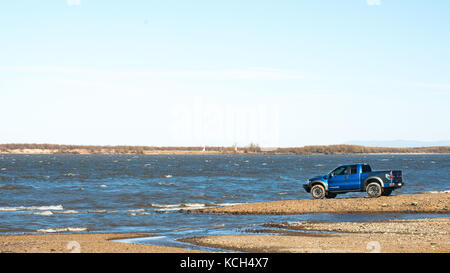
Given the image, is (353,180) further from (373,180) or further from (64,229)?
(64,229)

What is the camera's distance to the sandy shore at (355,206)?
2470 centimetres

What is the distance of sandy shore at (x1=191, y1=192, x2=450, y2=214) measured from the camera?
24.7m

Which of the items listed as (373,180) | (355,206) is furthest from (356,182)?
(355,206)

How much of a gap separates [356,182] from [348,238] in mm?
12513

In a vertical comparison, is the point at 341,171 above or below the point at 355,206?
above

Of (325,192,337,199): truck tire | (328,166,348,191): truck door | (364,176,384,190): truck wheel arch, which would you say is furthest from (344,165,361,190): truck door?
(325,192,337,199): truck tire

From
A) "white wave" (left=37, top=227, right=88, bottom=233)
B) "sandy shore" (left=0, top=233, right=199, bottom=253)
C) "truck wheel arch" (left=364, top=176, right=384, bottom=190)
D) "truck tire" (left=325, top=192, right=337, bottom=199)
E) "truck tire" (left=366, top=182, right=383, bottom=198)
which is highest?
"truck wheel arch" (left=364, top=176, right=384, bottom=190)

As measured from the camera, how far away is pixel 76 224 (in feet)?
75.3

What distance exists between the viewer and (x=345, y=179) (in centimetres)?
2825

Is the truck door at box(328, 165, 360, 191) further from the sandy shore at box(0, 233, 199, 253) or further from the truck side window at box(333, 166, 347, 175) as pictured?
the sandy shore at box(0, 233, 199, 253)

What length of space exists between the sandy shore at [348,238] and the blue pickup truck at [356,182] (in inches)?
289

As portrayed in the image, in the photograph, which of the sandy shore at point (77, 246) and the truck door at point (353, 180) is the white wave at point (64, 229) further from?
the truck door at point (353, 180)

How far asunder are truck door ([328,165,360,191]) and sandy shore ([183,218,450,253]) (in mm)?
7828

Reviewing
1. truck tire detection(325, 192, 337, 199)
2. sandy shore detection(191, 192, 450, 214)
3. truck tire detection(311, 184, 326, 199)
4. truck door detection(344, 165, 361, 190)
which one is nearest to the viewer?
sandy shore detection(191, 192, 450, 214)
